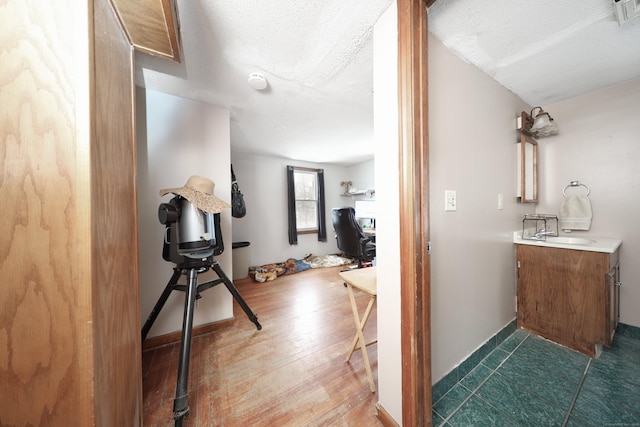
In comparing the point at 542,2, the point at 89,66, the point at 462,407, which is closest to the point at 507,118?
the point at 542,2

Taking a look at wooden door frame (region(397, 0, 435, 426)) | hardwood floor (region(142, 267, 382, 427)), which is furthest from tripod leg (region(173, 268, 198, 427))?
wooden door frame (region(397, 0, 435, 426))

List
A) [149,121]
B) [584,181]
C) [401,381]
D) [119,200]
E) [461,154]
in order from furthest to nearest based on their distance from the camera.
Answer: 1. [584,181]
2. [149,121]
3. [461,154]
4. [401,381]
5. [119,200]

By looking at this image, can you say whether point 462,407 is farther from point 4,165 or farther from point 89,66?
point 89,66

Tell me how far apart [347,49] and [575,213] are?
8.48 ft

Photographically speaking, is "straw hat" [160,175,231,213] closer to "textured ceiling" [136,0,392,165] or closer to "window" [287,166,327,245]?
"textured ceiling" [136,0,392,165]

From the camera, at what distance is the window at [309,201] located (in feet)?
14.2

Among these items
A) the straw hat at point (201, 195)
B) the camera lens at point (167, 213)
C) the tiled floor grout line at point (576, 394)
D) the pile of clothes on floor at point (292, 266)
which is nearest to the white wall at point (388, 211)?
the tiled floor grout line at point (576, 394)

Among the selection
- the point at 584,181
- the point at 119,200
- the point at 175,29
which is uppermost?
the point at 175,29

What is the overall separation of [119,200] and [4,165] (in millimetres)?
327

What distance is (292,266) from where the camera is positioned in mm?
3627

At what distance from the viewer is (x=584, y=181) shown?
1.83 meters

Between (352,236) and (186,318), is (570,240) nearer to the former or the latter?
(352,236)

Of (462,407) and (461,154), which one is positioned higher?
(461,154)

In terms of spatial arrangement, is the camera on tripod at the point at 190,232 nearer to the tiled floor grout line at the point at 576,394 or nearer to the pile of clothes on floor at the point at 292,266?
the pile of clothes on floor at the point at 292,266
